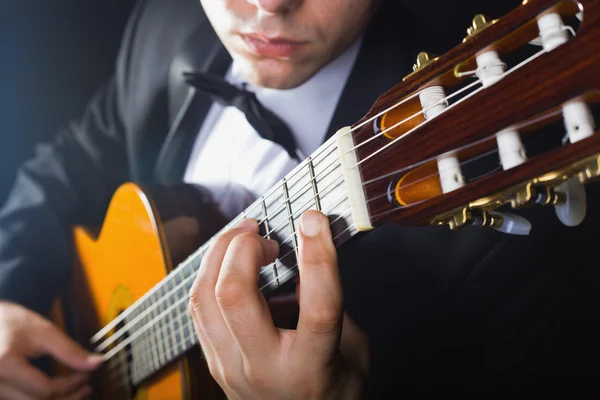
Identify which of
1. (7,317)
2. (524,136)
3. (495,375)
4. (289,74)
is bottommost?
(495,375)

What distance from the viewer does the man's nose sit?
0.69 meters

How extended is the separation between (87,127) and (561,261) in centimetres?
83

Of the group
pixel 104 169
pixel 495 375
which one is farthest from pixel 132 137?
pixel 495 375

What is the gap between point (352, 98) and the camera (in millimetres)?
663

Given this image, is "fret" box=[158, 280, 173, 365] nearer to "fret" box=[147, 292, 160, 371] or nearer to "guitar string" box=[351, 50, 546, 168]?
"fret" box=[147, 292, 160, 371]

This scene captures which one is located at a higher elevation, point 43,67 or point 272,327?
point 43,67

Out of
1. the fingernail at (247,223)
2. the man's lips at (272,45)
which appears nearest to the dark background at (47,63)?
the man's lips at (272,45)

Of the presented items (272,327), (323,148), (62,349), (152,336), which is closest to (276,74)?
(323,148)

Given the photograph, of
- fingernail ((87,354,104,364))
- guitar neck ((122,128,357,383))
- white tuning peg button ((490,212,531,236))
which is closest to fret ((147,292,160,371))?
guitar neck ((122,128,357,383))

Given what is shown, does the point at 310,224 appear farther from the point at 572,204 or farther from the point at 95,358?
the point at 95,358

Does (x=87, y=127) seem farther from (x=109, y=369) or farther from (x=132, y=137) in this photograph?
(x=109, y=369)

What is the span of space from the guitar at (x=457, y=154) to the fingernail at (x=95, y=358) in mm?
197

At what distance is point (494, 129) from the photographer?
0.43 meters

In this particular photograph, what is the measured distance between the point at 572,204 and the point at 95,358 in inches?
32.5
